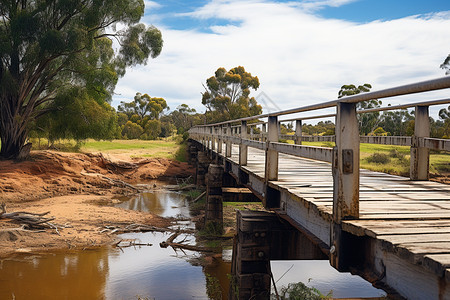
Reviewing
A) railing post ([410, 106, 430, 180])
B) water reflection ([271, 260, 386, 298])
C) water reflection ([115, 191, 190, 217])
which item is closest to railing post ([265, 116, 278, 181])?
railing post ([410, 106, 430, 180])

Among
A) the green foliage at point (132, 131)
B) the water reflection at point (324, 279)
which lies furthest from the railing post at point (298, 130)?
the green foliage at point (132, 131)

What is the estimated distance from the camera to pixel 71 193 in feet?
67.7

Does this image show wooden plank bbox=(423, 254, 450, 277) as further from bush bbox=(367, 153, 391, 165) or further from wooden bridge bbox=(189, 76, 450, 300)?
bush bbox=(367, 153, 391, 165)

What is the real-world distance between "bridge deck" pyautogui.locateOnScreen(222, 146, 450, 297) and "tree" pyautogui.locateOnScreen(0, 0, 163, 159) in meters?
18.1

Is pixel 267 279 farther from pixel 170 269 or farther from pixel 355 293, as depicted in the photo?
pixel 170 269

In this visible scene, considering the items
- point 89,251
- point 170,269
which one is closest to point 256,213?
point 170,269

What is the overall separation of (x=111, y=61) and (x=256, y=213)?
2235 cm

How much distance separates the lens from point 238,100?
55812 millimetres

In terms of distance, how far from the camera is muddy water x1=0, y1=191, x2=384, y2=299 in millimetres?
8516

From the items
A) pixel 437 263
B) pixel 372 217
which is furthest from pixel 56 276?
pixel 437 263

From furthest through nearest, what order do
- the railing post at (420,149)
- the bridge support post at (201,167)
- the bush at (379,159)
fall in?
the bush at (379,159) < the bridge support post at (201,167) < the railing post at (420,149)

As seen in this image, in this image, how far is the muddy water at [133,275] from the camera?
27.9 feet

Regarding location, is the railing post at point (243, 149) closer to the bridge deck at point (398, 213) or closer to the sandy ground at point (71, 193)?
the bridge deck at point (398, 213)

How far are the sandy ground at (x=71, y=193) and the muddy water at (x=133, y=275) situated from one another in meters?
1.05
